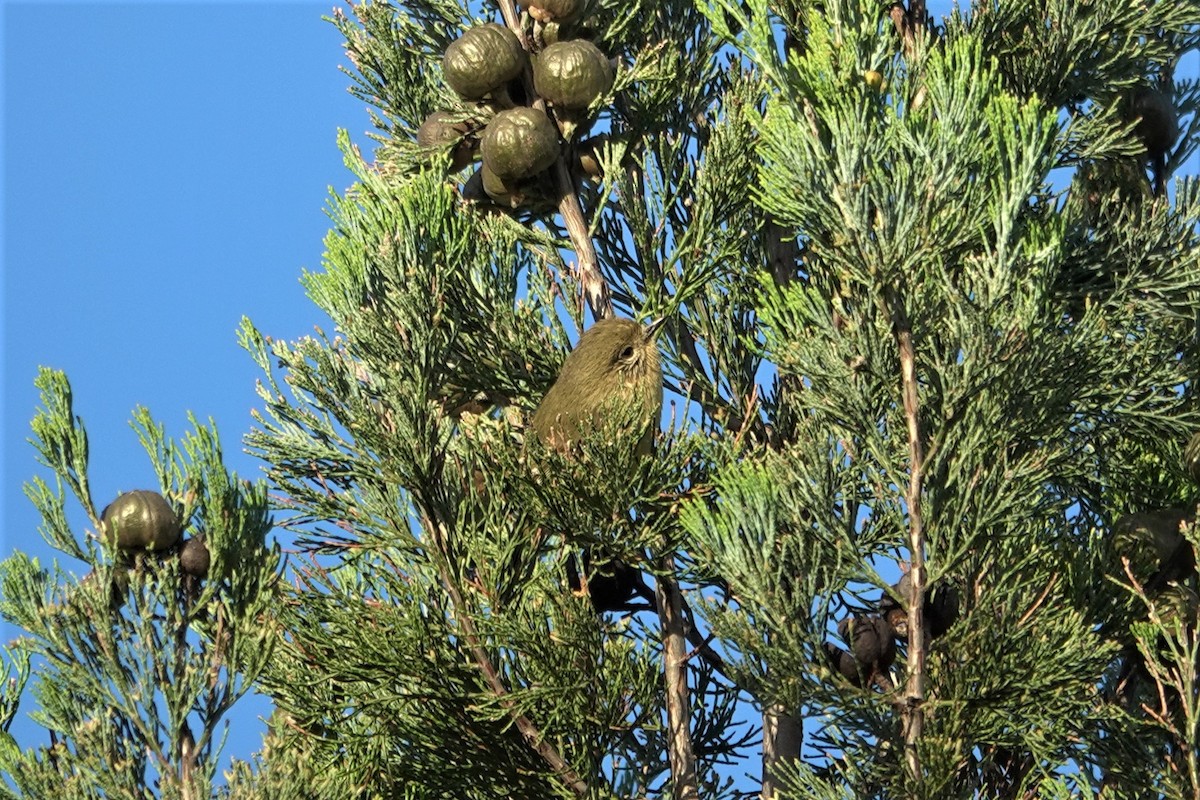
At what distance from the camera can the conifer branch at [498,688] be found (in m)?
4.62

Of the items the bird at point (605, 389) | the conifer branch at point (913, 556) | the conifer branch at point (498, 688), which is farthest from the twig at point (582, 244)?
the conifer branch at point (913, 556)

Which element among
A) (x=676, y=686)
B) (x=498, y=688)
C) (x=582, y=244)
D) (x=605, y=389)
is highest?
(x=582, y=244)

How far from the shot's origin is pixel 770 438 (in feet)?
18.9

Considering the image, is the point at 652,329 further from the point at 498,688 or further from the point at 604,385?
the point at 498,688

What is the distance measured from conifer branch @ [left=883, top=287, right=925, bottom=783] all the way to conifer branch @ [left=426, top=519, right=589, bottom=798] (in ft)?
3.51

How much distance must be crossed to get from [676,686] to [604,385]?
105cm

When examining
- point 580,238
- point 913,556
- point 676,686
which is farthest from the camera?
point 580,238

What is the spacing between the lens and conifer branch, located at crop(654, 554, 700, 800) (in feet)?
16.5

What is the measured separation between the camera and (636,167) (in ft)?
19.0

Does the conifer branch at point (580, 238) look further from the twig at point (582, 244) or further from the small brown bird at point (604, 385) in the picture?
the small brown bird at point (604, 385)

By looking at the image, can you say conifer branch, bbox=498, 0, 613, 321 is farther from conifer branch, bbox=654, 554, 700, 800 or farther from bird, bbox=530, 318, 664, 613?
conifer branch, bbox=654, 554, 700, 800

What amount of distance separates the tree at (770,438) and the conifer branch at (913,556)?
0.01 metres

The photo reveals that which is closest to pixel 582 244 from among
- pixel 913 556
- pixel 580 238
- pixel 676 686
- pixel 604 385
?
pixel 580 238

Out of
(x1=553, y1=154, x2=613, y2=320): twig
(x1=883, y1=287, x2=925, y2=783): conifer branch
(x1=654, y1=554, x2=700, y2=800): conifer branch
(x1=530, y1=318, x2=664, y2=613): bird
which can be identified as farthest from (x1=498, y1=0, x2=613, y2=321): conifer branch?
(x1=883, y1=287, x2=925, y2=783): conifer branch
